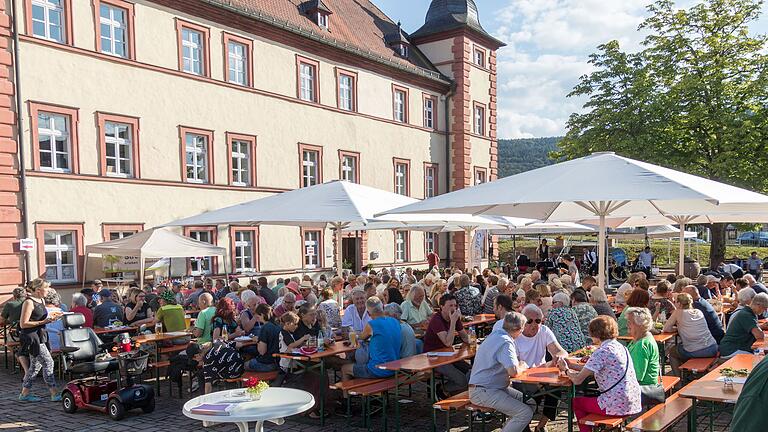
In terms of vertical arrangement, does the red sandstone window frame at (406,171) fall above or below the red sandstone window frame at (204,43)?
below

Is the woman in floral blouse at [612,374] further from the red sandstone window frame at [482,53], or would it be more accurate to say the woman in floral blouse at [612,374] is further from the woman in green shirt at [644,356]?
the red sandstone window frame at [482,53]

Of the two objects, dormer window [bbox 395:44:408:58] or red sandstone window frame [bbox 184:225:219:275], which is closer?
red sandstone window frame [bbox 184:225:219:275]

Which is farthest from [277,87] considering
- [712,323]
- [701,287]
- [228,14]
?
[712,323]

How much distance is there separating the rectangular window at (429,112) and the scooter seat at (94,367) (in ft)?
79.7

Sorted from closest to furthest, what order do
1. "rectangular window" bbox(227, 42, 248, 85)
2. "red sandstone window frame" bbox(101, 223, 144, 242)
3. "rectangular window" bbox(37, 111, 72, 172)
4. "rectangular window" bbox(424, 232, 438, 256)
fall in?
1. "rectangular window" bbox(37, 111, 72, 172)
2. "red sandstone window frame" bbox(101, 223, 144, 242)
3. "rectangular window" bbox(227, 42, 248, 85)
4. "rectangular window" bbox(424, 232, 438, 256)

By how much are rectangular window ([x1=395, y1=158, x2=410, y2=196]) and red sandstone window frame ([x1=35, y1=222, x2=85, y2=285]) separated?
15.4 metres

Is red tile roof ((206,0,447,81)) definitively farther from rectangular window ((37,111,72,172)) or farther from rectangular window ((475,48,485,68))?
rectangular window ((37,111,72,172))

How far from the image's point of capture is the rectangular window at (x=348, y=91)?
27062 mm

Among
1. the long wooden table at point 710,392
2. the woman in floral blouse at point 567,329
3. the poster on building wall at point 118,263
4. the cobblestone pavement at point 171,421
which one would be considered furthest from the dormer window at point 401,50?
the long wooden table at point 710,392

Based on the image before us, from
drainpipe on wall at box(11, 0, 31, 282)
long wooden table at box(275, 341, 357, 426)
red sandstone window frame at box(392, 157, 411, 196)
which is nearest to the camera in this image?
long wooden table at box(275, 341, 357, 426)

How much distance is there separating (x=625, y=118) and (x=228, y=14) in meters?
18.2

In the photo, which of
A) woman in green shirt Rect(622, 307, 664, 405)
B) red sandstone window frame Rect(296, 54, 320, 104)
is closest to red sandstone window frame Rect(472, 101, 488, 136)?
red sandstone window frame Rect(296, 54, 320, 104)

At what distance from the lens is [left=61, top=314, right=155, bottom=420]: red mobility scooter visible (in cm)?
869

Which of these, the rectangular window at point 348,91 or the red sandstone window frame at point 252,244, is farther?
the rectangular window at point 348,91
